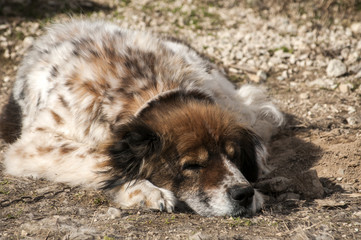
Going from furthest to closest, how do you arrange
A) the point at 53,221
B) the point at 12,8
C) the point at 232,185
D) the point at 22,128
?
the point at 12,8
the point at 22,128
the point at 232,185
the point at 53,221

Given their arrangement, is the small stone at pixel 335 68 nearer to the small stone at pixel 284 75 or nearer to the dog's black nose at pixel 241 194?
the small stone at pixel 284 75

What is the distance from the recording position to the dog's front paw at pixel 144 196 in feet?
12.7

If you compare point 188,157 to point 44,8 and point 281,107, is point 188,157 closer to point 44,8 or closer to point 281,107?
point 281,107

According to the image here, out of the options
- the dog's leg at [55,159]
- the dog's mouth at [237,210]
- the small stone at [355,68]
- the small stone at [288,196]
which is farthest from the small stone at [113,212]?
the small stone at [355,68]

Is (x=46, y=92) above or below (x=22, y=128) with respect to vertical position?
above

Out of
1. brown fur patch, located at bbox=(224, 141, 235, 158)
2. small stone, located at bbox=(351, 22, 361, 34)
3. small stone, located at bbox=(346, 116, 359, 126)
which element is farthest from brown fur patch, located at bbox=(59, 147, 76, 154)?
small stone, located at bbox=(351, 22, 361, 34)

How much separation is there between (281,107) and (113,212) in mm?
3418

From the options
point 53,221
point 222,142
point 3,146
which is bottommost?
point 3,146

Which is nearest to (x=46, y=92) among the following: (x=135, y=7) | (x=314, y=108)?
(x=314, y=108)

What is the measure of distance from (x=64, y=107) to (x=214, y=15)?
4.43m

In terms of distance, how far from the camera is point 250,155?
4.60 metres

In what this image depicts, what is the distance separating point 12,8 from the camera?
8180 millimetres

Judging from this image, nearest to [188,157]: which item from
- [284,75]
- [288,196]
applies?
[288,196]

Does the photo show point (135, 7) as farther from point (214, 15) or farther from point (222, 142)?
point (222, 142)
